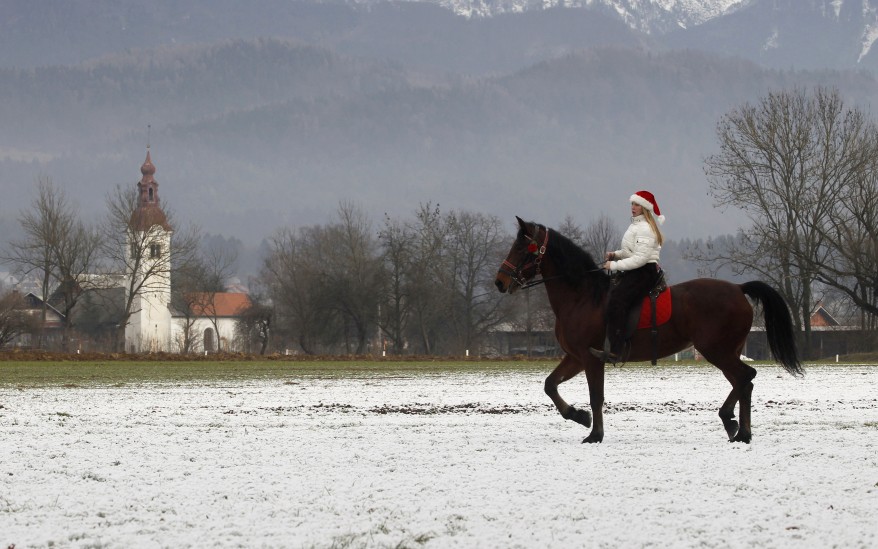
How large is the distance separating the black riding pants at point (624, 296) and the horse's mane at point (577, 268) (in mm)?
176

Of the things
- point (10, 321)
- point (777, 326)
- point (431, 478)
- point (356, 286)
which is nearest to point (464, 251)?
point (356, 286)

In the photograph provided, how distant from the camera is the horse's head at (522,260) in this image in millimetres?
14078

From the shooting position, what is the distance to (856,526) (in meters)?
7.83

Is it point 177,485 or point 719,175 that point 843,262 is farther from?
point 177,485

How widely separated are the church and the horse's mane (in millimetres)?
A: 67934

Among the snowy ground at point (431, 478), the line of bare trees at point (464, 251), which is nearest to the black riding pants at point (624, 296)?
the snowy ground at point (431, 478)

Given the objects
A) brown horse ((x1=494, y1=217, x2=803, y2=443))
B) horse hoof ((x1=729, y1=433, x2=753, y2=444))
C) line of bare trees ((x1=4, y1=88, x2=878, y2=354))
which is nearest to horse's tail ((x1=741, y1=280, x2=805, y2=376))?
brown horse ((x1=494, y1=217, x2=803, y2=443))

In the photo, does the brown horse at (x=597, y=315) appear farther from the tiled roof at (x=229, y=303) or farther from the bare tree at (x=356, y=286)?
the tiled roof at (x=229, y=303)

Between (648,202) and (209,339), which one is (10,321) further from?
(209,339)

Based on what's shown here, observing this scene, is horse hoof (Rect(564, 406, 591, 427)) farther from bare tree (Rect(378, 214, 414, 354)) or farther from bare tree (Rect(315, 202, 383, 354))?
bare tree (Rect(315, 202, 383, 354))

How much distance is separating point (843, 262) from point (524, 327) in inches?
1734

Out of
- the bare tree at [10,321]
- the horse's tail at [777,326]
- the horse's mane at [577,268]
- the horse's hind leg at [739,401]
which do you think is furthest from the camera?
the bare tree at [10,321]

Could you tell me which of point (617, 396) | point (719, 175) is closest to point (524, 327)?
point (719, 175)

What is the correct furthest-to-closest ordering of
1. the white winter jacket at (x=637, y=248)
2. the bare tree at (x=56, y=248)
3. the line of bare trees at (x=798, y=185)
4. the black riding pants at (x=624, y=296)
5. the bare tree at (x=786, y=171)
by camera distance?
the bare tree at (x=56, y=248), the bare tree at (x=786, y=171), the line of bare trees at (x=798, y=185), the white winter jacket at (x=637, y=248), the black riding pants at (x=624, y=296)
